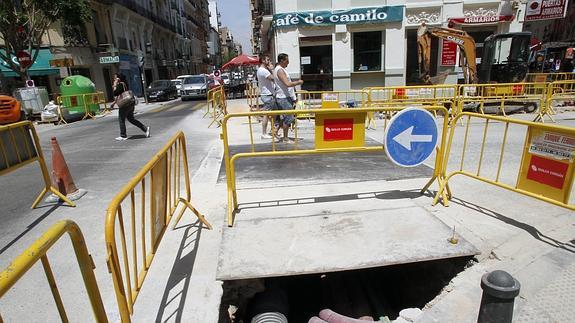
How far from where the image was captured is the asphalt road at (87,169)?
15.5 ft

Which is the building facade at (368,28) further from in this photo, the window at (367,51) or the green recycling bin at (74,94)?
the green recycling bin at (74,94)

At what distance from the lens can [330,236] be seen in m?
3.69

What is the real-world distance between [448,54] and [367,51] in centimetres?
424

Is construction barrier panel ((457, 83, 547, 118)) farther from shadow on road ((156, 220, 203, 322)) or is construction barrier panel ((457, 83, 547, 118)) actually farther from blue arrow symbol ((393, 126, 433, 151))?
shadow on road ((156, 220, 203, 322))

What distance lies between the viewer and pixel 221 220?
14.1ft

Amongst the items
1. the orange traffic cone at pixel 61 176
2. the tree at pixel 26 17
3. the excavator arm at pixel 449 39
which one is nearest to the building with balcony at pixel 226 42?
the tree at pixel 26 17

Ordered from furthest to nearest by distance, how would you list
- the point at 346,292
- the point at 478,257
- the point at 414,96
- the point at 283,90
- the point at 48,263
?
the point at 414,96
the point at 283,90
the point at 346,292
the point at 478,257
the point at 48,263

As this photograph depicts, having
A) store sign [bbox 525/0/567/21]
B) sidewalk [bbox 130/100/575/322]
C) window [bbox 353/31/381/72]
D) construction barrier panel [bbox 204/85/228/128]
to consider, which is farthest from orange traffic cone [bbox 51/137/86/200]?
store sign [bbox 525/0/567/21]

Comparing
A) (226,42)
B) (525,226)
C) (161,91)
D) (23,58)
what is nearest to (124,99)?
(525,226)

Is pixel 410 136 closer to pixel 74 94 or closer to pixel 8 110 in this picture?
pixel 8 110

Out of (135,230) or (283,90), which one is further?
(283,90)

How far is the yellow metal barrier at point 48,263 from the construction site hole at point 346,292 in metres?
1.30

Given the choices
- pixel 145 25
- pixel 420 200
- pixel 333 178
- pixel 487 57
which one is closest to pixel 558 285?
pixel 420 200

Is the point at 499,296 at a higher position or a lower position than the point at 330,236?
higher
